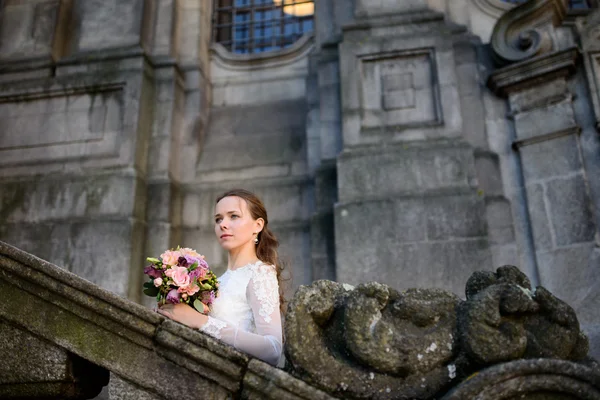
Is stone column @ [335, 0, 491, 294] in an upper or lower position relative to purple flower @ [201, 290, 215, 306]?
upper

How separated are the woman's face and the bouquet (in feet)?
1.13

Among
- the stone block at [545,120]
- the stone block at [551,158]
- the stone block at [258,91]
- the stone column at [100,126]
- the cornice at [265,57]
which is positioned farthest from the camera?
the cornice at [265,57]

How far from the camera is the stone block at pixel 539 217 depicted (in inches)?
215

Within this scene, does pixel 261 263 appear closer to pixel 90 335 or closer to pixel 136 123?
pixel 90 335

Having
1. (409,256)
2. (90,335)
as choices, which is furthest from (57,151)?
(90,335)

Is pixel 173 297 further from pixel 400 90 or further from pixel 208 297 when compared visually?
pixel 400 90

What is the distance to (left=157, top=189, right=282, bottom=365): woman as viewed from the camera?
2479 millimetres

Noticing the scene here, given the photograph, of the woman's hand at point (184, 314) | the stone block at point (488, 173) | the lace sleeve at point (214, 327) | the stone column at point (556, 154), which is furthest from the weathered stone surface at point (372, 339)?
the stone block at point (488, 173)

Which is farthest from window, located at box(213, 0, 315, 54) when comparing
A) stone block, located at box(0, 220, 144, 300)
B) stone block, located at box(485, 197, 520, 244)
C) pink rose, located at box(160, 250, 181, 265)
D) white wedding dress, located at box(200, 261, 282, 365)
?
pink rose, located at box(160, 250, 181, 265)

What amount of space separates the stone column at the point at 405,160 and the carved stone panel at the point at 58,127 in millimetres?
3125

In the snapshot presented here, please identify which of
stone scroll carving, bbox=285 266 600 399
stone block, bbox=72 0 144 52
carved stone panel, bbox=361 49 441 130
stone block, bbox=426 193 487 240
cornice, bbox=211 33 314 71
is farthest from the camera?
cornice, bbox=211 33 314 71

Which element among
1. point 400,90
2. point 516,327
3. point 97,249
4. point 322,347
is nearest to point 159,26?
point 97,249

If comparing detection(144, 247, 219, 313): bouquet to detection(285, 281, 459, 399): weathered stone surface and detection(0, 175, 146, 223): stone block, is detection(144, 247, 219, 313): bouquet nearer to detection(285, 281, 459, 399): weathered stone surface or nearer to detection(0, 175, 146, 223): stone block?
detection(285, 281, 459, 399): weathered stone surface

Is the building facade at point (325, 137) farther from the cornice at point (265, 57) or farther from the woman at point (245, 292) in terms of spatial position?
the woman at point (245, 292)
